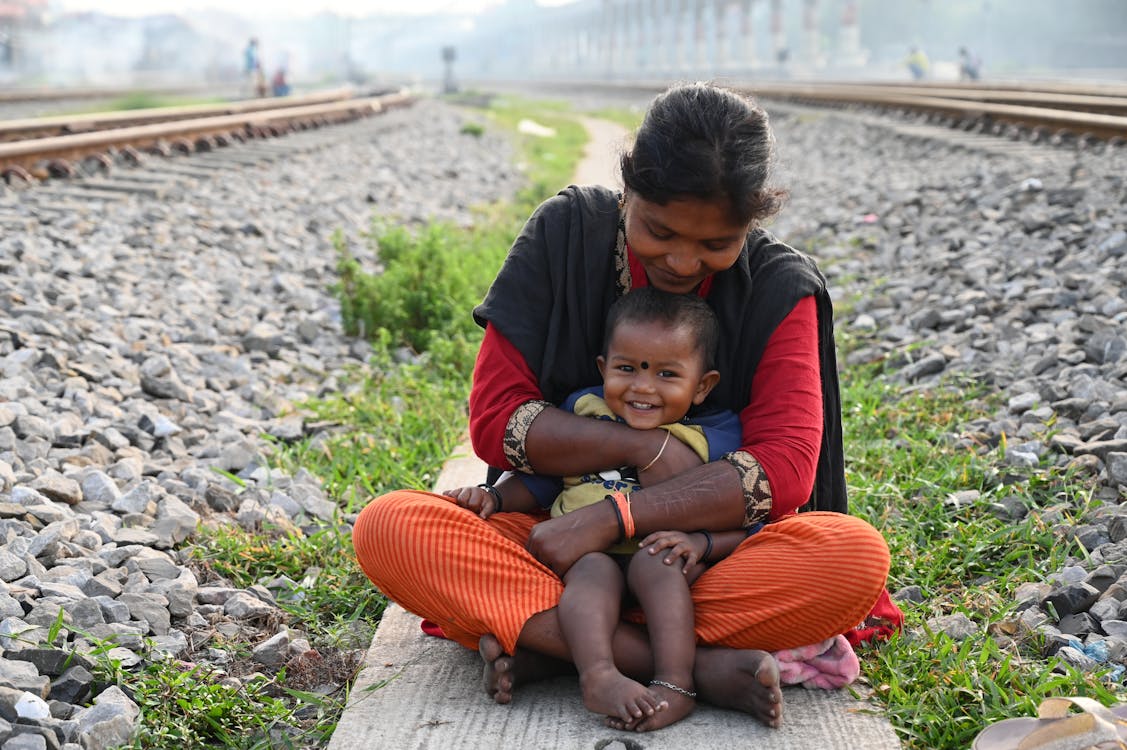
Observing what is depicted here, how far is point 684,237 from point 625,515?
63 centimetres

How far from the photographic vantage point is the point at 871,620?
280 centimetres

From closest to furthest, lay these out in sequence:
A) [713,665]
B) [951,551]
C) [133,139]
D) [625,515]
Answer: [713,665]
[625,515]
[951,551]
[133,139]

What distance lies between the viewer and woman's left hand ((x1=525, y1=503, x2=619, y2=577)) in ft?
8.25

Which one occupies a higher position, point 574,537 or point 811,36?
point 574,537

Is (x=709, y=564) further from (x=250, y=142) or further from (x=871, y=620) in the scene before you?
(x=250, y=142)

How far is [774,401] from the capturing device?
265 cm

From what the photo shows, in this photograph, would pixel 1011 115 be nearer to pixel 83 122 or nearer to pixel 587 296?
pixel 83 122

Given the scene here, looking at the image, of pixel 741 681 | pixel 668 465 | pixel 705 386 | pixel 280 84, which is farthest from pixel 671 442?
pixel 280 84

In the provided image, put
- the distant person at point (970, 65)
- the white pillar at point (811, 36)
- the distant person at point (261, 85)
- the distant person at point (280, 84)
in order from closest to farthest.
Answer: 1. the distant person at point (261, 85)
2. the distant person at point (280, 84)
3. the distant person at point (970, 65)
4. the white pillar at point (811, 36)

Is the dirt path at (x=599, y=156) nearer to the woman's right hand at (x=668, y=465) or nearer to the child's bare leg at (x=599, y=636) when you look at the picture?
the woman's right hand at (x=668, y=465)

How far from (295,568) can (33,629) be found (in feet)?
3.07

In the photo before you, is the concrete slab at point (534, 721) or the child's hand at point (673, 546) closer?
the concrete slab at point (534, 721)

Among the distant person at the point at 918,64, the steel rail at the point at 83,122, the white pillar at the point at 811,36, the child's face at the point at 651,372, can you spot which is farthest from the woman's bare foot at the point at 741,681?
the white pillar at the point at 811,36

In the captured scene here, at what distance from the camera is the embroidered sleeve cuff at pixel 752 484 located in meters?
2.54
